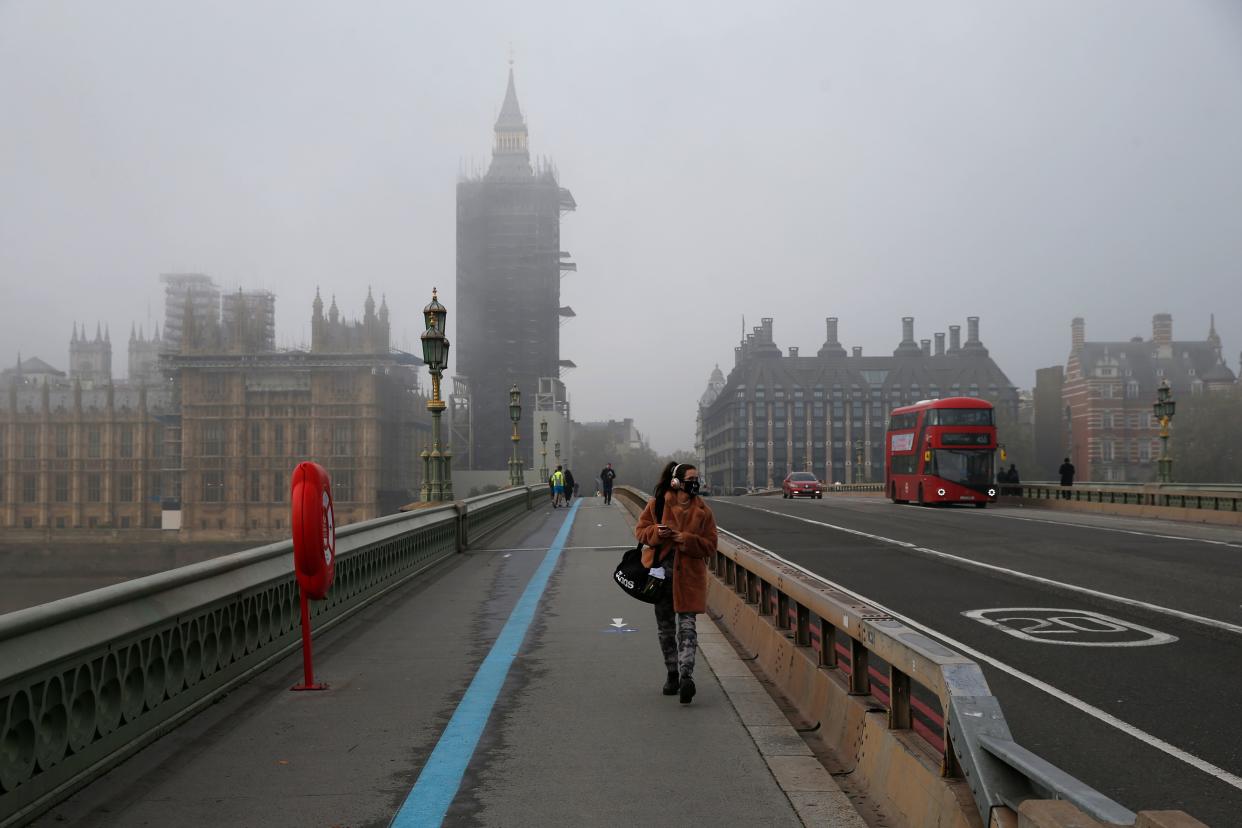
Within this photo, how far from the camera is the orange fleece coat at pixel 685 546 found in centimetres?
780

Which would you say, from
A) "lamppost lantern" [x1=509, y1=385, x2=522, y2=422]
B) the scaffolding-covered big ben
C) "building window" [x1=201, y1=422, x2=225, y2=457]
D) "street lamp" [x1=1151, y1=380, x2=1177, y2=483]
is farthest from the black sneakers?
the scaffolding-covered big ben

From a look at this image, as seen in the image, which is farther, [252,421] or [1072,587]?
[252,421]

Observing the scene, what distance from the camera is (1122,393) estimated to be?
403 feet

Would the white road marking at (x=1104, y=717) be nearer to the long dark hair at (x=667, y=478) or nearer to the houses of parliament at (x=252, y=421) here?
the long dark hair at (x=667, y=478)

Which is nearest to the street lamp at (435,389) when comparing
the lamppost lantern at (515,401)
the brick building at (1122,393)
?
the lamppost lantern at (515,401)

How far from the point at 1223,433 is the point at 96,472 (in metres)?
82.4

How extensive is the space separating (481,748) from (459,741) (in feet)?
0.76

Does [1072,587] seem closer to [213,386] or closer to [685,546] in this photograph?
[685,546]

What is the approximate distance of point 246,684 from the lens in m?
8.30

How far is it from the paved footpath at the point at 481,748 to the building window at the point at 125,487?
2035 inches

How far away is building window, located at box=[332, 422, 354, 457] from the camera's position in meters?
94.6

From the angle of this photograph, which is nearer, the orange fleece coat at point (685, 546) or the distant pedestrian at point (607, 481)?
the orange fleece coat at point (685, 546)

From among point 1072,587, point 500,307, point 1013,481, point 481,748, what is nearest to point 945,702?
point 481,748

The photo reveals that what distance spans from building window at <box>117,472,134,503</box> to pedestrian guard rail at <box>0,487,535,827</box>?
52018 mm
